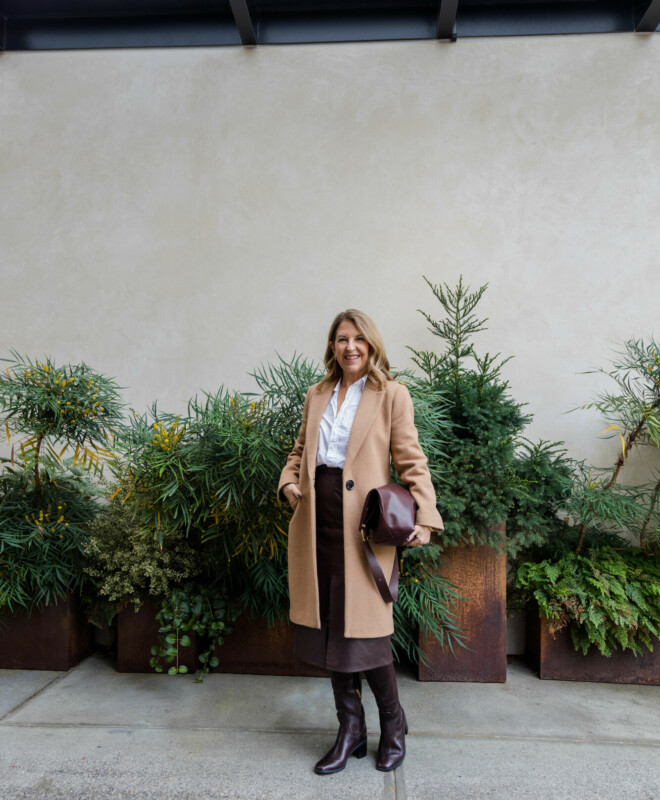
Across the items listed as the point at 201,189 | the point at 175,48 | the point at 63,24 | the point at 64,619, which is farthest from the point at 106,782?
the point at 63,24

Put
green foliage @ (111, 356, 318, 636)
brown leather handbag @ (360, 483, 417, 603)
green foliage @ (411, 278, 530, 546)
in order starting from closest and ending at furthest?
1. brown leather handbag @ (360, 483, 417, 603)
2. green foliage @ (111, 356, 318, 636)
3. green foliage @ (411, 278, 530, 546)

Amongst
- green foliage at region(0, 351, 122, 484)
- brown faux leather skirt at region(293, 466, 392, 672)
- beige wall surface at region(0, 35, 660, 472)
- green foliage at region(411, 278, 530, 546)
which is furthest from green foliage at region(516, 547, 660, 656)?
Answer: green foliage at region(0, 351, 122, 484)

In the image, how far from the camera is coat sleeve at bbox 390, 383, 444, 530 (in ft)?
6.75

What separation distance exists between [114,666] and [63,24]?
4328 millimetres

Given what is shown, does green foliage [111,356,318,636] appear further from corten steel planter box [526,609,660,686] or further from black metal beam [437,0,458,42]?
black metal beam [437,0,458,42]

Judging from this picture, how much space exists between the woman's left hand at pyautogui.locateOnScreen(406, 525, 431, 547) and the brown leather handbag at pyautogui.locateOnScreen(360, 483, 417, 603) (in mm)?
30

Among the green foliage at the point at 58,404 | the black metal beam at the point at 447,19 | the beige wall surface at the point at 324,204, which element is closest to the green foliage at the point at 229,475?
the green foliage at the point at 58,404

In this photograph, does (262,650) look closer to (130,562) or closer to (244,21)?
(130,562)

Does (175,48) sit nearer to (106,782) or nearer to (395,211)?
(395,211)

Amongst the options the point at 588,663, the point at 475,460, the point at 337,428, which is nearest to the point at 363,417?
the point at 337,428

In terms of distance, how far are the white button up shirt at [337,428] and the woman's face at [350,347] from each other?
95 millimetres

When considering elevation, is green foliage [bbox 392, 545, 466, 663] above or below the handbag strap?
below

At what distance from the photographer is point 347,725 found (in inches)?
86.8

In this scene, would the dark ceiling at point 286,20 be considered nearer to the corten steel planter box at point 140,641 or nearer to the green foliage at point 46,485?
the green foliage at point 46,485
